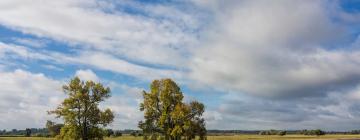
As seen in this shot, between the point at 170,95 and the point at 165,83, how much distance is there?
182cm

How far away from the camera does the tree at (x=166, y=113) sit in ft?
213

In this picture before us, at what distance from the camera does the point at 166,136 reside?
65.5m

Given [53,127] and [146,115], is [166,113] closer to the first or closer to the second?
A: [146,115]

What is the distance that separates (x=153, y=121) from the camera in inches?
2603

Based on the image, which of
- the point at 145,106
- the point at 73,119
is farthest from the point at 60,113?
the point at 145,106

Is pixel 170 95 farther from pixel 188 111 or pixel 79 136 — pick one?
pixel 79 136

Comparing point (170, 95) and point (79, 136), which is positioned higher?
point (170, 95)

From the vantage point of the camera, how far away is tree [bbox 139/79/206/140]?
65.0 metres

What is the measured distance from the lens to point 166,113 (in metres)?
65.6

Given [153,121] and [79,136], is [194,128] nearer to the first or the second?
[153,121]

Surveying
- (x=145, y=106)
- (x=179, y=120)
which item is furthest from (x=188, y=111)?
(x=145, y=106)

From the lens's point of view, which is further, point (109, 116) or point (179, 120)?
point (179, 120)

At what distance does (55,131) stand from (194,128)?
18.7m

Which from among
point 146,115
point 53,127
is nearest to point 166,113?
point 146,115
